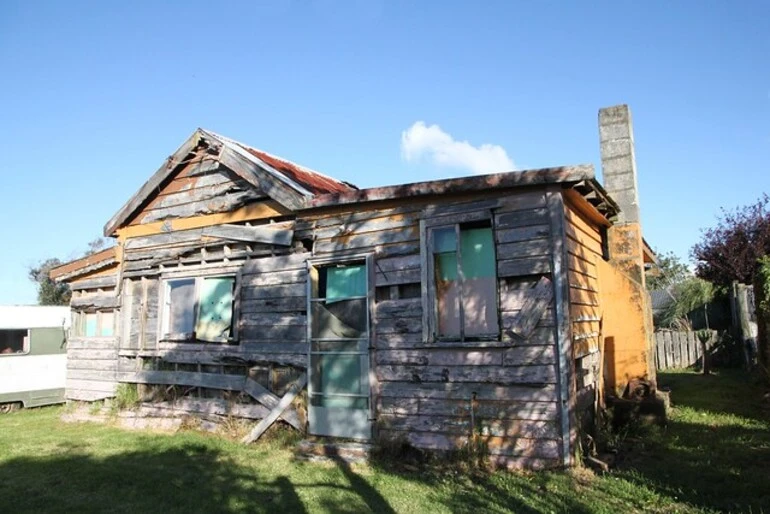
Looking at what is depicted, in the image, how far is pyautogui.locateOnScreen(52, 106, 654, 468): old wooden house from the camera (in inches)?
279

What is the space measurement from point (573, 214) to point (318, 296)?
13.7 ft

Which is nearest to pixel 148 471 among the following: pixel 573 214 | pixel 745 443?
pixel 573 214

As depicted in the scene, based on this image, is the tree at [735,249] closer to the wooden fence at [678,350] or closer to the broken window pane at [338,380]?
the wooden fence at [678,350]

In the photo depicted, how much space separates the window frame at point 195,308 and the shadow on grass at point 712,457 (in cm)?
664

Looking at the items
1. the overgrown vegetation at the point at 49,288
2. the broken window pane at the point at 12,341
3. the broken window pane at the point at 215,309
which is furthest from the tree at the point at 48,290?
the broken window pane at the point at 215,309

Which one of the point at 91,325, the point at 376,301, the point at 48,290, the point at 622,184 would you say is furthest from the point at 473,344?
the point at 48,290

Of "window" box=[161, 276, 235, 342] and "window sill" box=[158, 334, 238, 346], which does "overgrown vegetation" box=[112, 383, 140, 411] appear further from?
"window" box=[161, 276, 235, 342]

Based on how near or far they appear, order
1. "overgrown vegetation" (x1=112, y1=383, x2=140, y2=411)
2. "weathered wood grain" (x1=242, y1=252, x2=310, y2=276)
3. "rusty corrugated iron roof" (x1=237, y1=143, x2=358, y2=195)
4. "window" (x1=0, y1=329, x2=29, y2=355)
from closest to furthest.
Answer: "weathered wood grain" (x1=242, y1=252, x2=310, y2=276) → "rusty corrugated iron roof" (x1=237, y1=143, x2=358, y2=195) → "overgrown vegetation" (x1=112, y1=383, x2=140, y2=411) → "window" (x1=0, y1=329, x2=29, y2=355)

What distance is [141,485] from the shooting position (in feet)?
22.3

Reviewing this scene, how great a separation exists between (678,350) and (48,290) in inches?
1505

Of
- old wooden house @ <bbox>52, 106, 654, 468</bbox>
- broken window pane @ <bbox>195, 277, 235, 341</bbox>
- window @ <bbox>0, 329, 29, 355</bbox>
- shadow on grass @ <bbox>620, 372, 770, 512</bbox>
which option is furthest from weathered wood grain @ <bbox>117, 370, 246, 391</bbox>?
shadow on grass @ <bbox>620, 372, 770, 512</bbox>

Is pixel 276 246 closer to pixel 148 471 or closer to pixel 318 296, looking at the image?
pixel 318 296

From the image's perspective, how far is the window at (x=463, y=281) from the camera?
7.39 metres

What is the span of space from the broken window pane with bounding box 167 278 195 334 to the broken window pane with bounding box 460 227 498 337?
561 cm
